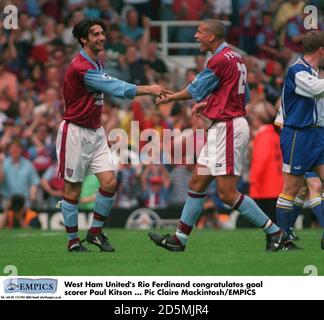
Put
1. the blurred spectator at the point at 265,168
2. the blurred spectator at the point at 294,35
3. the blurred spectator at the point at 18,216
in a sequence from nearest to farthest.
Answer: the blurred spectator at the point at 265,168 < the blurred spectator at the point at 18,216 < the blurred spectator at the point at 294,35

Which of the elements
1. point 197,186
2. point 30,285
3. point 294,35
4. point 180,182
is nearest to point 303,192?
point 197,186

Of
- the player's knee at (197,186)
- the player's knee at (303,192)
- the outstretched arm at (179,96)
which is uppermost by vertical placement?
the outstretched arm at (179,96)

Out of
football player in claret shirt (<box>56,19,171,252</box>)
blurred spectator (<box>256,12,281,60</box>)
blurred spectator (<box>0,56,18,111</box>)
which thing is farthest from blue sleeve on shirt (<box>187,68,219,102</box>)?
blurred spectator (<box>256,12,281,60</box>)

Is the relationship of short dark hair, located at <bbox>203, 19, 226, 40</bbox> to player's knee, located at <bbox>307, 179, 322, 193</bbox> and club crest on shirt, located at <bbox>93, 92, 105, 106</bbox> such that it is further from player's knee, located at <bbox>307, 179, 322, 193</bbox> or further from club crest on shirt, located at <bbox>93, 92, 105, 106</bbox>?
player's knee, located at <bbox>307, 179, 322, 193</bbox>

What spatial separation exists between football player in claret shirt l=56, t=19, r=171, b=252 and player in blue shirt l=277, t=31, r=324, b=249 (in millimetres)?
1758

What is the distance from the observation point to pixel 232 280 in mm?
10836

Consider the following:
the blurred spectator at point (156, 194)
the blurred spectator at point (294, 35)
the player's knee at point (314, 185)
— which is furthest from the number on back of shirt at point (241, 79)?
the blurred spectator at point (294, 35)

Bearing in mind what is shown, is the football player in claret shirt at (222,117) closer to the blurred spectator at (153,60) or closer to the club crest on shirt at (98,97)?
the club crest on shirt at (98,97)

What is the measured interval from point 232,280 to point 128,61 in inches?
526

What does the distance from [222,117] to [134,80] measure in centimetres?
1105

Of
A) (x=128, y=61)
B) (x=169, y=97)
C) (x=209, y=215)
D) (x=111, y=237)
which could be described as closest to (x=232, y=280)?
(x=169, y=97)

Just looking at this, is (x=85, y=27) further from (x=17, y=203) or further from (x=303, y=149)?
(x=17, y=203)

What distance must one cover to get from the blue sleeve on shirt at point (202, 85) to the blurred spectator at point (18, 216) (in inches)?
323

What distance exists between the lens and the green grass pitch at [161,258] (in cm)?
1168
